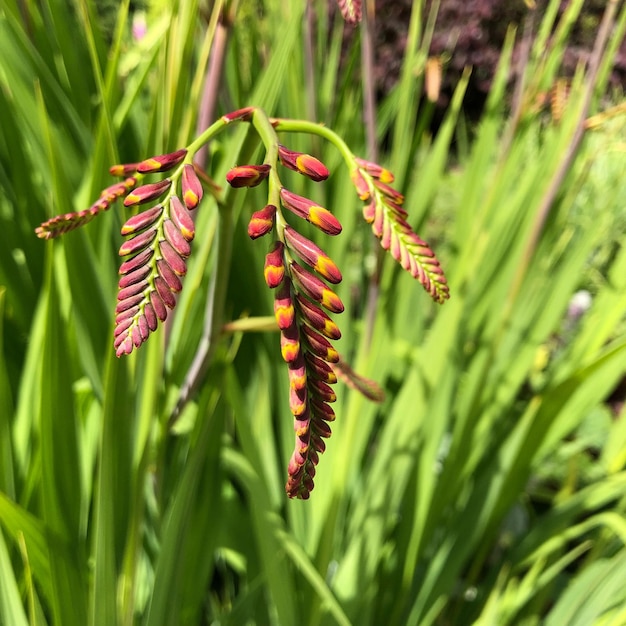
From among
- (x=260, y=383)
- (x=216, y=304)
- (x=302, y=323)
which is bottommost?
(x=260, y=383)

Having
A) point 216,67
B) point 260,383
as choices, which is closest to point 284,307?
point 216,67

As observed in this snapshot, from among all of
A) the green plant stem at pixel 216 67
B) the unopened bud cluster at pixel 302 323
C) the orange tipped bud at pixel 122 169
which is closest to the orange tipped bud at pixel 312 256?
the unopened bud cluster at pixel 302 323

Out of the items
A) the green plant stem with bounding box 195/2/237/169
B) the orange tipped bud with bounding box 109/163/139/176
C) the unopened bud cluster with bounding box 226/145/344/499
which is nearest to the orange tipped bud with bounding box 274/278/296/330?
the unopened bud cluster with bounding box 226/145/344/499

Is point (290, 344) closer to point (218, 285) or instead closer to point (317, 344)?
point (317, 344)

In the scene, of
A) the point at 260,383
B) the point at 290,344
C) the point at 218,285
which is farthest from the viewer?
the point at 260,383

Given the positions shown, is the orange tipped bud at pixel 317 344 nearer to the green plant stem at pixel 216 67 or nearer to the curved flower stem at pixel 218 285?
the curved flower stem at pixel 218 285

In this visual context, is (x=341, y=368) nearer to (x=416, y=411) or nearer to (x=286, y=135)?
(x=416, y=411)

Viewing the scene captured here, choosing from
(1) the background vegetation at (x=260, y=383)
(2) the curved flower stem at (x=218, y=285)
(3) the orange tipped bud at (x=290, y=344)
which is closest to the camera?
(3) the orange tipped bud at (x=290, y=344)
